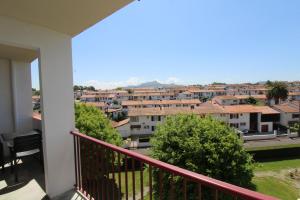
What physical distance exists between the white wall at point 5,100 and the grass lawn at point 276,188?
1343 centimetres

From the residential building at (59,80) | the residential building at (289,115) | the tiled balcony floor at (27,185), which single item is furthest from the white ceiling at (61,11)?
the residential building at (289,115)

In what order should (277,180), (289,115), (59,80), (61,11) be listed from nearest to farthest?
(61,11)
(59,80)
(277,180)
(289,115)

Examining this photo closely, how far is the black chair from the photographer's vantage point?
371 centimetres

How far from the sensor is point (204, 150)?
26.2 feet

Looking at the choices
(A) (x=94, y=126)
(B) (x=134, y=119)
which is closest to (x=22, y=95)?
(A) (x=94, y=126)

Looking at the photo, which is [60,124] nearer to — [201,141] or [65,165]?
[65,165]

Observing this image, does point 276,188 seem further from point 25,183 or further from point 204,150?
point 25,183

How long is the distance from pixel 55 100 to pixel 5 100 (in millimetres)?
3194

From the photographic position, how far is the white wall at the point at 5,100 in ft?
17.4

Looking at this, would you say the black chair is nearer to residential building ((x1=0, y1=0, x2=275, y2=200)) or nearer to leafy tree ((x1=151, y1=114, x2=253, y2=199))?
residential building ((x1=0, y1=0, x2=275, y2=200))

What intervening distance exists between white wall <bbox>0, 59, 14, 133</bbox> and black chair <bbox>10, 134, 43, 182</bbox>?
1789mm

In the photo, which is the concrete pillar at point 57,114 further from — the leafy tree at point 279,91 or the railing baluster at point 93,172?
the leafy tree at point 279,91

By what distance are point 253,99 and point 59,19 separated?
5135cm

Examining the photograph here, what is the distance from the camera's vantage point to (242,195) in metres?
1.06
